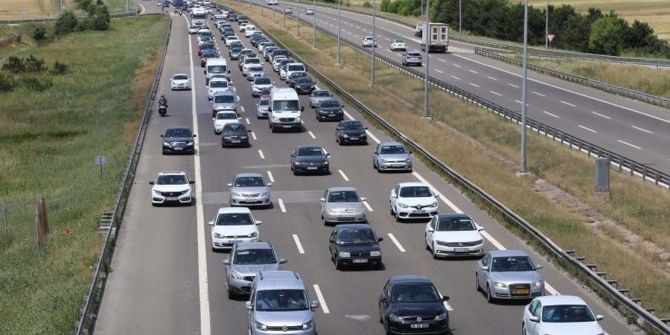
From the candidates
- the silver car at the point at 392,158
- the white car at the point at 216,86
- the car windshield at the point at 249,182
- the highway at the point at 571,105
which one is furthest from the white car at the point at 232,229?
the white car at the point at 216,86

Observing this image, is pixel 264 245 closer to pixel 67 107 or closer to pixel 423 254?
pixel 423 254

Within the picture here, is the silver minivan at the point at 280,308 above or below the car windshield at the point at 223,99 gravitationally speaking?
above

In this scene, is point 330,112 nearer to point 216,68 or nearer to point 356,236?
point 216,68

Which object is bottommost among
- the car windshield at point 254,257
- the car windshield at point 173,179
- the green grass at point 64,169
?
the green grass at point 64,169

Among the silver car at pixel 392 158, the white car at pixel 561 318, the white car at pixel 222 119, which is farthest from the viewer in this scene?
the white car at pixel 222 119

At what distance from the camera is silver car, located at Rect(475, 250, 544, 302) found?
3150 cm

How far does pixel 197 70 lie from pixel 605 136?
147 feet

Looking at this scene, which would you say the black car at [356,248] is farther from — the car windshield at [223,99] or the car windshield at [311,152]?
the car windshield at [223,99]

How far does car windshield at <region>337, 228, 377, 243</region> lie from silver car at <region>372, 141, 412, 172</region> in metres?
18.5

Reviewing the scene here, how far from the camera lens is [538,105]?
85938mm

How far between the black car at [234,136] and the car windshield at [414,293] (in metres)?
35.8

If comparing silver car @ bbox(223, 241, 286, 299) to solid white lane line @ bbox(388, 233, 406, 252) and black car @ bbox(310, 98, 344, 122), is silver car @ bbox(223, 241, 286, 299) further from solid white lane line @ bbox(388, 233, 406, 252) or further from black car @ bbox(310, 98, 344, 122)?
black car @ bbox(310, 98, 344, 122)

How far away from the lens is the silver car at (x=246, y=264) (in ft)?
107

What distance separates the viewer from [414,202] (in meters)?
45.0
